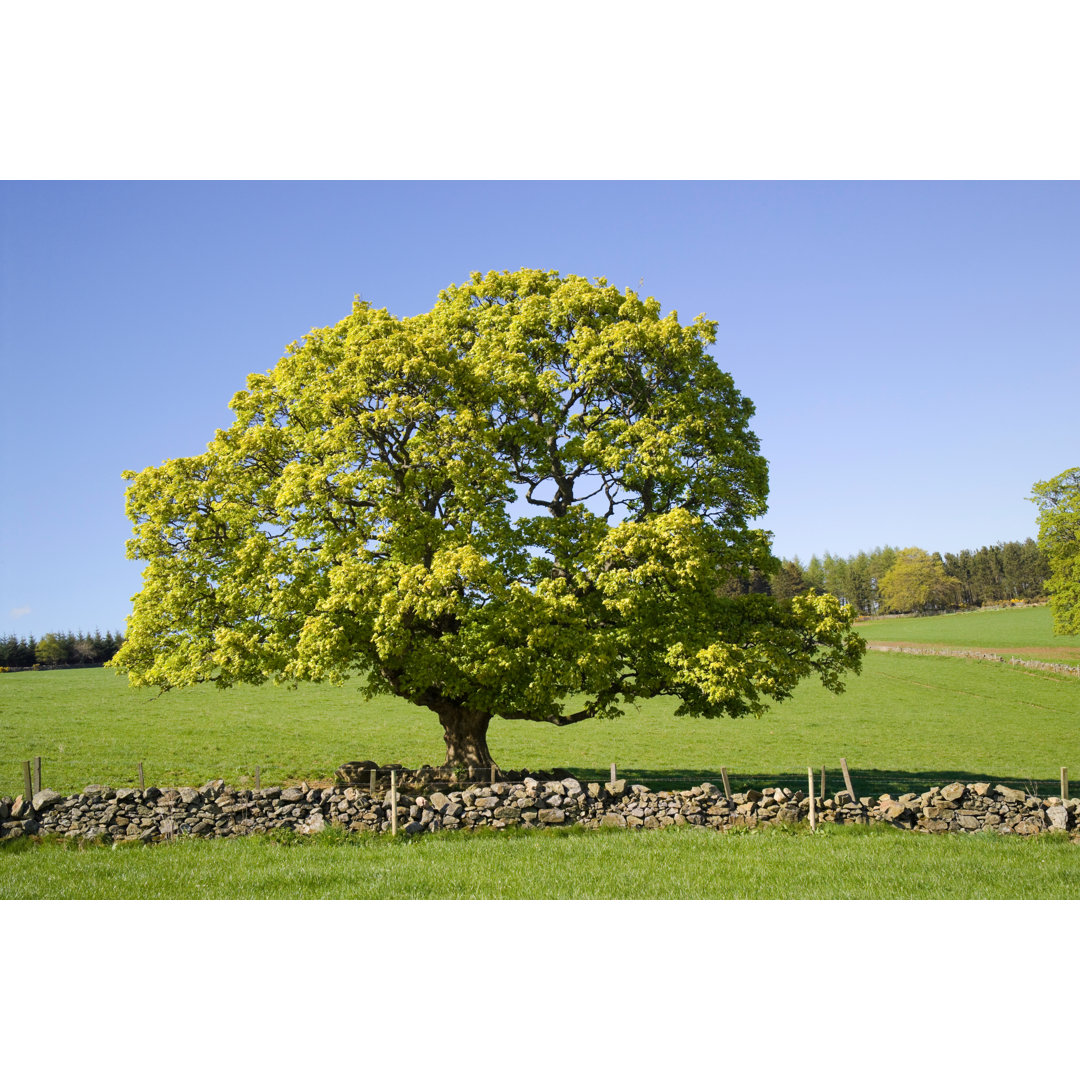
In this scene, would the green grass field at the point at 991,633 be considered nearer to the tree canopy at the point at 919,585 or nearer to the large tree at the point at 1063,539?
the tree canopy at the point at 919,585

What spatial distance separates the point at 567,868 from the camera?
38.4 feet

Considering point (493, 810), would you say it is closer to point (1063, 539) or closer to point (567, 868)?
point (567, 868)

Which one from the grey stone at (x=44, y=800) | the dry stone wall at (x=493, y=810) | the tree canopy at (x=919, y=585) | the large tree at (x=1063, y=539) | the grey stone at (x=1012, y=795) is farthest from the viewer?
the tree canopy at (x=919, y=585)

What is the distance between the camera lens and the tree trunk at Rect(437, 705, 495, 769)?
776 inches

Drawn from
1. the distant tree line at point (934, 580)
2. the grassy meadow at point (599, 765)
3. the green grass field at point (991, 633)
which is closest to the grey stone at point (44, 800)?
the grassy meadow at point (599, 765)

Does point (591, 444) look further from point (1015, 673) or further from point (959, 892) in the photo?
point (1015, 673)

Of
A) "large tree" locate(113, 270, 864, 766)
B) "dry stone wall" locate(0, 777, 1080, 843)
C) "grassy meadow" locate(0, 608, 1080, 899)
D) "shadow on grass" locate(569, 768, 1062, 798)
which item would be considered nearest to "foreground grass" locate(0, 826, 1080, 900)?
"grassy meadow" locate(0, 608, 1080, 899)

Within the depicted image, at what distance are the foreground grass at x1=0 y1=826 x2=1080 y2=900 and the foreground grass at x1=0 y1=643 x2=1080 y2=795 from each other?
880 centimetres

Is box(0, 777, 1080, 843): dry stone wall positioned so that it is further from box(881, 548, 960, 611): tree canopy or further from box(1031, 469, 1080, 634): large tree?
box(881, 548, 960, 611): tree canopy

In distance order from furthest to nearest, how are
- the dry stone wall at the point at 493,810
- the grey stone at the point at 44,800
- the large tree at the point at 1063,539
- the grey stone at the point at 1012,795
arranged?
the large tree at the point at 1063,539 < the grey stone at the point at 1012,795 < the grey stone at the point at 44,800 < the dry stone wall at the point at 493,810

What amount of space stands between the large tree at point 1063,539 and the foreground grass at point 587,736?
16.1 ft

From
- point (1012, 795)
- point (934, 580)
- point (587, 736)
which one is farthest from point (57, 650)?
point (934, 580)

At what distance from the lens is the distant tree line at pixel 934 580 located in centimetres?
7288

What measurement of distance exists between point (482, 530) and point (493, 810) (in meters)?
6.06
